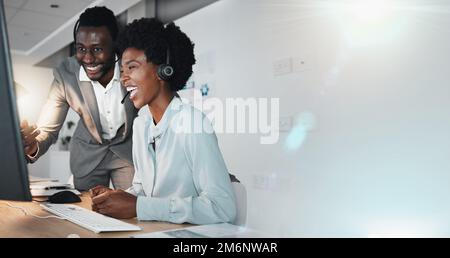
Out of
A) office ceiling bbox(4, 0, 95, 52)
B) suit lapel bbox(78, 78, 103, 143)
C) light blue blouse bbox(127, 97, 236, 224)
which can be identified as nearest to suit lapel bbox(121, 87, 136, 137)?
suit lapel bbox(78, 78, 103, 143)

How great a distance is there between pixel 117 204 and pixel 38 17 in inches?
54.5

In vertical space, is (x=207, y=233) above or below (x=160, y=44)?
below

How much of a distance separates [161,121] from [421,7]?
128cm

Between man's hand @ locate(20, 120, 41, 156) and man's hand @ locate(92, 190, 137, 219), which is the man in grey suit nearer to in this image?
man's hand @ locate(20, 120, 41, 156)

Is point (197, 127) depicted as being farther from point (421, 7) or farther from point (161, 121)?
point (421, 7)

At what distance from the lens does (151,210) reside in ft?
3.24

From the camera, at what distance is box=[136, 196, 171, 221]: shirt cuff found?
0.98 meters

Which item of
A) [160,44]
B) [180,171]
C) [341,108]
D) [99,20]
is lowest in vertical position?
[180,171]

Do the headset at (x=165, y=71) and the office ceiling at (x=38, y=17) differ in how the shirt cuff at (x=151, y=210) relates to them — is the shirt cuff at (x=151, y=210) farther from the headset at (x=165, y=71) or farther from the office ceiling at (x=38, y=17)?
the office ceiling at (x=38, y=17)

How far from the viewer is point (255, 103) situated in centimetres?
245

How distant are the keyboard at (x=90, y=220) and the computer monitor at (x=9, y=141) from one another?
216mm

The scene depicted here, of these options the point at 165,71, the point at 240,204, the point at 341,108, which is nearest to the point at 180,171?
the point at 240,204

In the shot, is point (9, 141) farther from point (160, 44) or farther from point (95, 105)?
point (95, 105)

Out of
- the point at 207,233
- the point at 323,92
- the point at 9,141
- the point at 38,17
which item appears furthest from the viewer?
the point at 323,92
